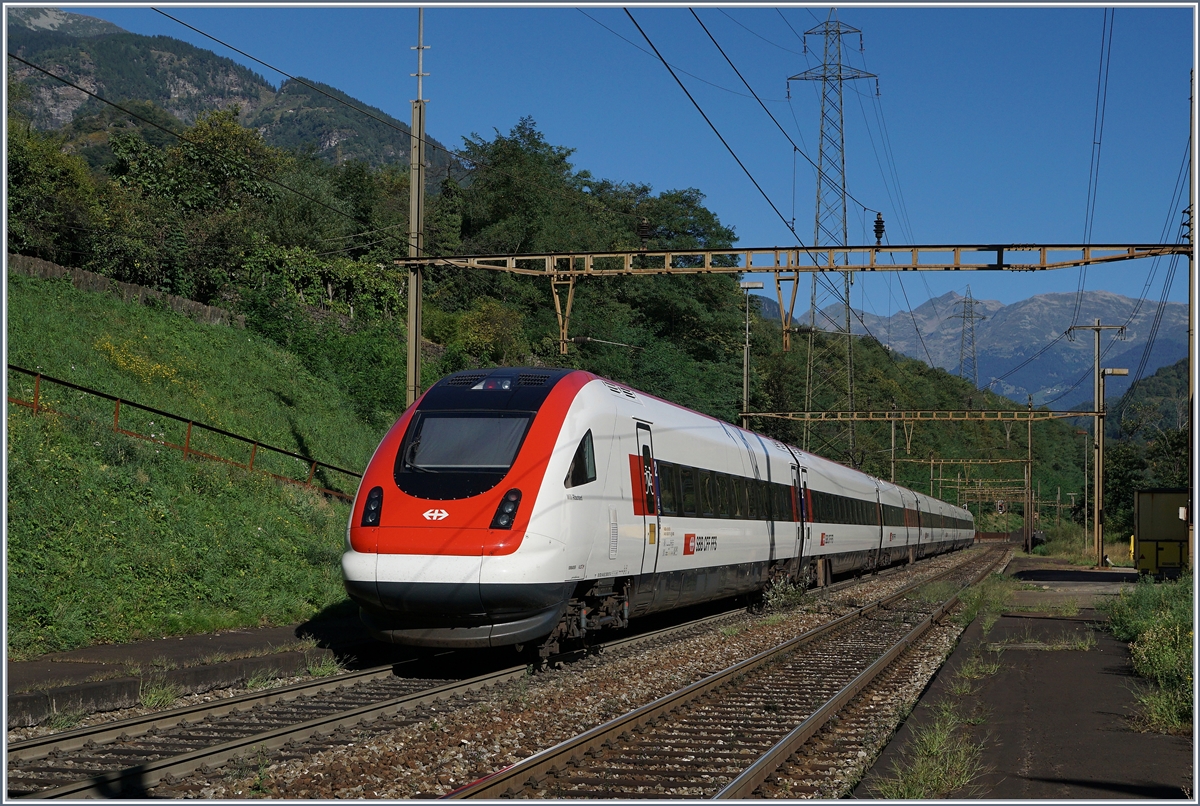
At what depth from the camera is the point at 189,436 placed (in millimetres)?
19484

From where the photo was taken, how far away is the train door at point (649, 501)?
13648mm

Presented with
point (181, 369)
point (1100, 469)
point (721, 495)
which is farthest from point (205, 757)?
point (1100, 469)

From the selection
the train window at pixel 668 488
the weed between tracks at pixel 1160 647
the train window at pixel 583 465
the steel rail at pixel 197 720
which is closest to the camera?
the steel rail at pixel 197 720

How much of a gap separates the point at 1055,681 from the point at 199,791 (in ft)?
29.8

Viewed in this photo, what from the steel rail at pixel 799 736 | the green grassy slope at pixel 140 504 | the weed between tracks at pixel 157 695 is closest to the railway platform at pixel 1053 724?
the steel rail at pixel 799 736

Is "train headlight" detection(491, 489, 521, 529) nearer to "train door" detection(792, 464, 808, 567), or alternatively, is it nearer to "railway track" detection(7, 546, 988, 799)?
"railway track" detection(7, 546, 988, 799)

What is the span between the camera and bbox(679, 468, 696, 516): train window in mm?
15305

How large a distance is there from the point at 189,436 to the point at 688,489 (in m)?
9.49

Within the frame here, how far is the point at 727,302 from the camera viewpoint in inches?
2719

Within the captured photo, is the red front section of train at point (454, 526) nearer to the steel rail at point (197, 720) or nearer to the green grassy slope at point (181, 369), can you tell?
the steel rail at point (197, 720)

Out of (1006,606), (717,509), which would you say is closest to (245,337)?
(717,509)

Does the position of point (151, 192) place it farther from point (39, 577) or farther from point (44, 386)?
point (39, 577)

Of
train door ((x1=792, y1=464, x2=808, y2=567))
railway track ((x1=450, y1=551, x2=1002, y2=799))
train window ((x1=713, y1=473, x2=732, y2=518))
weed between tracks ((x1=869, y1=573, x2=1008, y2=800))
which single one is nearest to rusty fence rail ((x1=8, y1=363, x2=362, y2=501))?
train window ((x1=713, y1=473, x2=732, y2=518))

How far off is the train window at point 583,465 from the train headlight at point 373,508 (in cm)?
198
